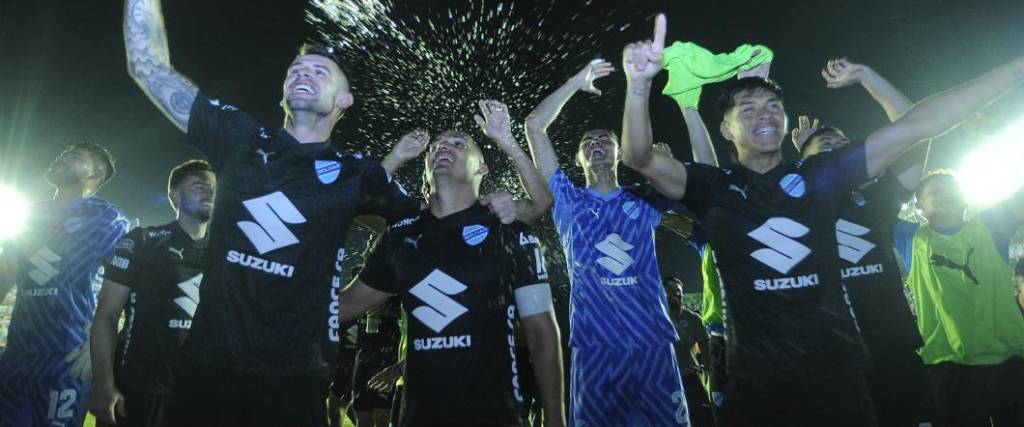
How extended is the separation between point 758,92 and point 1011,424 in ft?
12.8

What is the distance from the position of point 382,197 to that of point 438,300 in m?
0.68

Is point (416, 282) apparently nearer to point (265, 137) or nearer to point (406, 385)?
point (406, 385)

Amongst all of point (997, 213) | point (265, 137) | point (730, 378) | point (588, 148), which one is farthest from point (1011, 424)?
point (265, 137)

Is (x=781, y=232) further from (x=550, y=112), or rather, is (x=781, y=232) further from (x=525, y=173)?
(x=550, y=112)

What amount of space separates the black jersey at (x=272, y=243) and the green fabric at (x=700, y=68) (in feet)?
9.81

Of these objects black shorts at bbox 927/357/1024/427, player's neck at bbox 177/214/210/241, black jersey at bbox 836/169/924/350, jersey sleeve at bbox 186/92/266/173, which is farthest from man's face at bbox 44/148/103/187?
black shorts at bbox 927/357/1024/427

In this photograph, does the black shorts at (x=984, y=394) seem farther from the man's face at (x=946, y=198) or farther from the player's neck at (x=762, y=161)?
the player's neck at (x=762, y=161)

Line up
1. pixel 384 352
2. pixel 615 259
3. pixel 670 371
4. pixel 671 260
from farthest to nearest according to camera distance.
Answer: pixel 671 260
pixel 384 352
pixel 615 259
pixel 670 371

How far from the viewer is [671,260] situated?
106 ft

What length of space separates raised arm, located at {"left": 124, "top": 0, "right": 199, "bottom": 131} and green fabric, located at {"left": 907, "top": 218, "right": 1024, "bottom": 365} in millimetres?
6303

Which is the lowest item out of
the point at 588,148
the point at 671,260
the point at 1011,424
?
the point at 1011,424

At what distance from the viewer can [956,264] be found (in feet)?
16.0

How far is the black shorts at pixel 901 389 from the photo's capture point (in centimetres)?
355

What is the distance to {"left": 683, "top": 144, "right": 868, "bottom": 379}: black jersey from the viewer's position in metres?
2.63
